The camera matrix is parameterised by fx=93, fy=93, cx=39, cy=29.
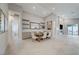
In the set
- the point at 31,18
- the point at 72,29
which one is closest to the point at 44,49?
the point at 31,18

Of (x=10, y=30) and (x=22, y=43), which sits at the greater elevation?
(x=10, y=30)

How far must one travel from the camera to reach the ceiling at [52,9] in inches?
130

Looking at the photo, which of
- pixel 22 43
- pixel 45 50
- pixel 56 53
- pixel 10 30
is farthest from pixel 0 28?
pixel 56 53

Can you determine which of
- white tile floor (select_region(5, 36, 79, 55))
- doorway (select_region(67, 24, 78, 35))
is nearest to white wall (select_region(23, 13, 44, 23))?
white tile floor (select_region(5, 36, 79, 55))

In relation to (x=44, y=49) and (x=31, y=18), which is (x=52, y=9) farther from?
(x=44, y=49)

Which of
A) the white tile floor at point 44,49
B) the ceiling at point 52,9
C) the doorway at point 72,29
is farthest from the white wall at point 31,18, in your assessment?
the doorway at point 72,29

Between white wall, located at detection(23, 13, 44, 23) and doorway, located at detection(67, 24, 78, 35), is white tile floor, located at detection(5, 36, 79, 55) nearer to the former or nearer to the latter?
doorway, located at detection(67, 24, 78, 35)

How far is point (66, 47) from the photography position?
3607 mm

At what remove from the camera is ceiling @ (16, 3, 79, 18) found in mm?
3303

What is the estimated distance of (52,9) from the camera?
3.59 metres

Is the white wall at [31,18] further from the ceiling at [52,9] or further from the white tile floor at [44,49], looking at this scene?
the white tile floor at [44,49]
